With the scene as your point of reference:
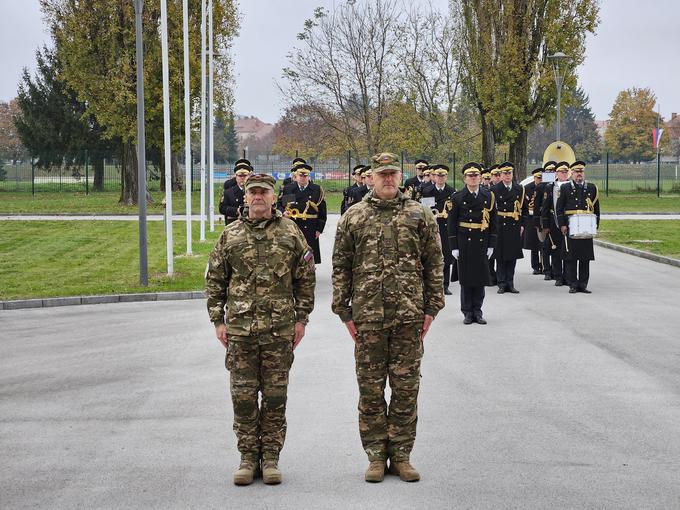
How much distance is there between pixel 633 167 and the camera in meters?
73.1

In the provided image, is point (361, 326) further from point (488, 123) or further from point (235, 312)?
point (488, 123)

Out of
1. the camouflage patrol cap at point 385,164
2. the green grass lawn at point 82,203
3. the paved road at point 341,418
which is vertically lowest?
the paved road at point 341,418

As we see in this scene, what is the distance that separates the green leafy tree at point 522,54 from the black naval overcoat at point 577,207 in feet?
82.1

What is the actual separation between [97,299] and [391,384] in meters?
9.91

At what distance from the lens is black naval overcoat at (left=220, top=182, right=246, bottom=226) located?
1611cm

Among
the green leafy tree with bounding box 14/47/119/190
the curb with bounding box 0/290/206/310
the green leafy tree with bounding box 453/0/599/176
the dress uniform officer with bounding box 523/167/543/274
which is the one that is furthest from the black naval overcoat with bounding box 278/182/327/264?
the green leafy tree with bounding box 14/47/119/190

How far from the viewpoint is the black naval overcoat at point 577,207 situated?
16.3 m

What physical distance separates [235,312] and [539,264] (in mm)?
13800

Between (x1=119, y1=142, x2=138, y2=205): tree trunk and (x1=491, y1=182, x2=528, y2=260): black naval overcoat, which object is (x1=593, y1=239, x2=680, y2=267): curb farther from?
(x1=119, y1=142, x2=138, y2=205): tree trunk

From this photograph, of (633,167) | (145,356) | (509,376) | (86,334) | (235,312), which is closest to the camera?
(235,312)

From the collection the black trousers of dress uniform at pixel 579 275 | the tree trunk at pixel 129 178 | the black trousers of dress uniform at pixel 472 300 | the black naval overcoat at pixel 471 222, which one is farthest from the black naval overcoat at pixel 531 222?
the tree trunk at pixel 129 178

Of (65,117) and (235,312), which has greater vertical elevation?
(65,117)

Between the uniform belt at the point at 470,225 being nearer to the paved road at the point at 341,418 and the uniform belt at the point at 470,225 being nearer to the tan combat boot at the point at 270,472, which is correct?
the paved road at the point at 341,418

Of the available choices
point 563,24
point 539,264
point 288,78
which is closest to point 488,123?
point 563,24
